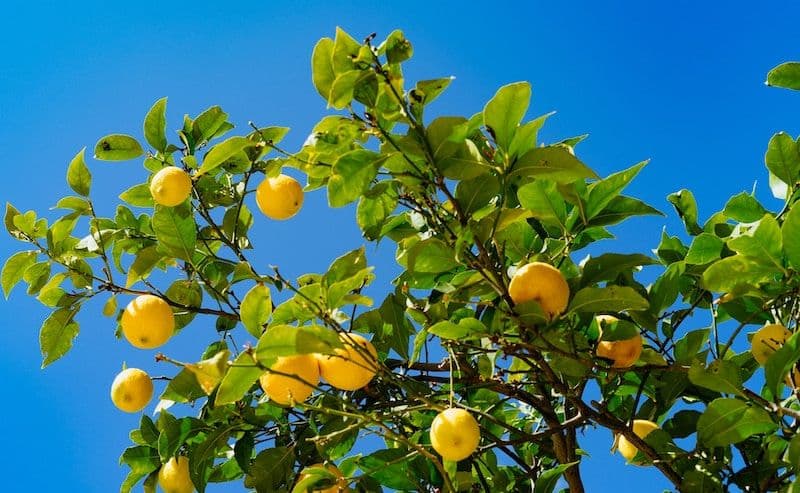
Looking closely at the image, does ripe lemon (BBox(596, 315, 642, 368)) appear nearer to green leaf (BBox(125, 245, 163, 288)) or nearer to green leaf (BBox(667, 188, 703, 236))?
green leaf (BBox(667, 188, 703, 236))

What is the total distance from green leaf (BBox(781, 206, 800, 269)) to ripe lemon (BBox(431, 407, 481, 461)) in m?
0.67

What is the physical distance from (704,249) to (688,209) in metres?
0.31

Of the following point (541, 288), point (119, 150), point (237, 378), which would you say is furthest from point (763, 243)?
point (119, 150)

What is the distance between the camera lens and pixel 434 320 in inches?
69.2

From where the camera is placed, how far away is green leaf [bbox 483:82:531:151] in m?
1.39

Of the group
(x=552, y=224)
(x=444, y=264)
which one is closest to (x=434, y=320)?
(x=444, y=264)

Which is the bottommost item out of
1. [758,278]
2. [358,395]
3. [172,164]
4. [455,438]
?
[455,438]

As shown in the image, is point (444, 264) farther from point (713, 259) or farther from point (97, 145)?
point (97, 145)

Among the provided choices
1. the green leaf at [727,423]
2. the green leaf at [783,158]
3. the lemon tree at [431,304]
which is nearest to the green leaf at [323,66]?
the lemon tree at [431,304]

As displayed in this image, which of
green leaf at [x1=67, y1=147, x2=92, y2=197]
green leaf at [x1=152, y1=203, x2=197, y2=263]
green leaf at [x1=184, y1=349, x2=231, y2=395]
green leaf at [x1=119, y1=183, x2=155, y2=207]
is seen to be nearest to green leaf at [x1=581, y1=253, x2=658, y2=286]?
green leaf at [x1=184, y1=349, x2=231, y2=395]

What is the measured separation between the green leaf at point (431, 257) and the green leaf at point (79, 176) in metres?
0.96

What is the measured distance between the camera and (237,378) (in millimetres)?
1467

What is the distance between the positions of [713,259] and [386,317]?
0.78 metres

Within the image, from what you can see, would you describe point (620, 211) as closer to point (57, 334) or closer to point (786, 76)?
point (786, 76)
